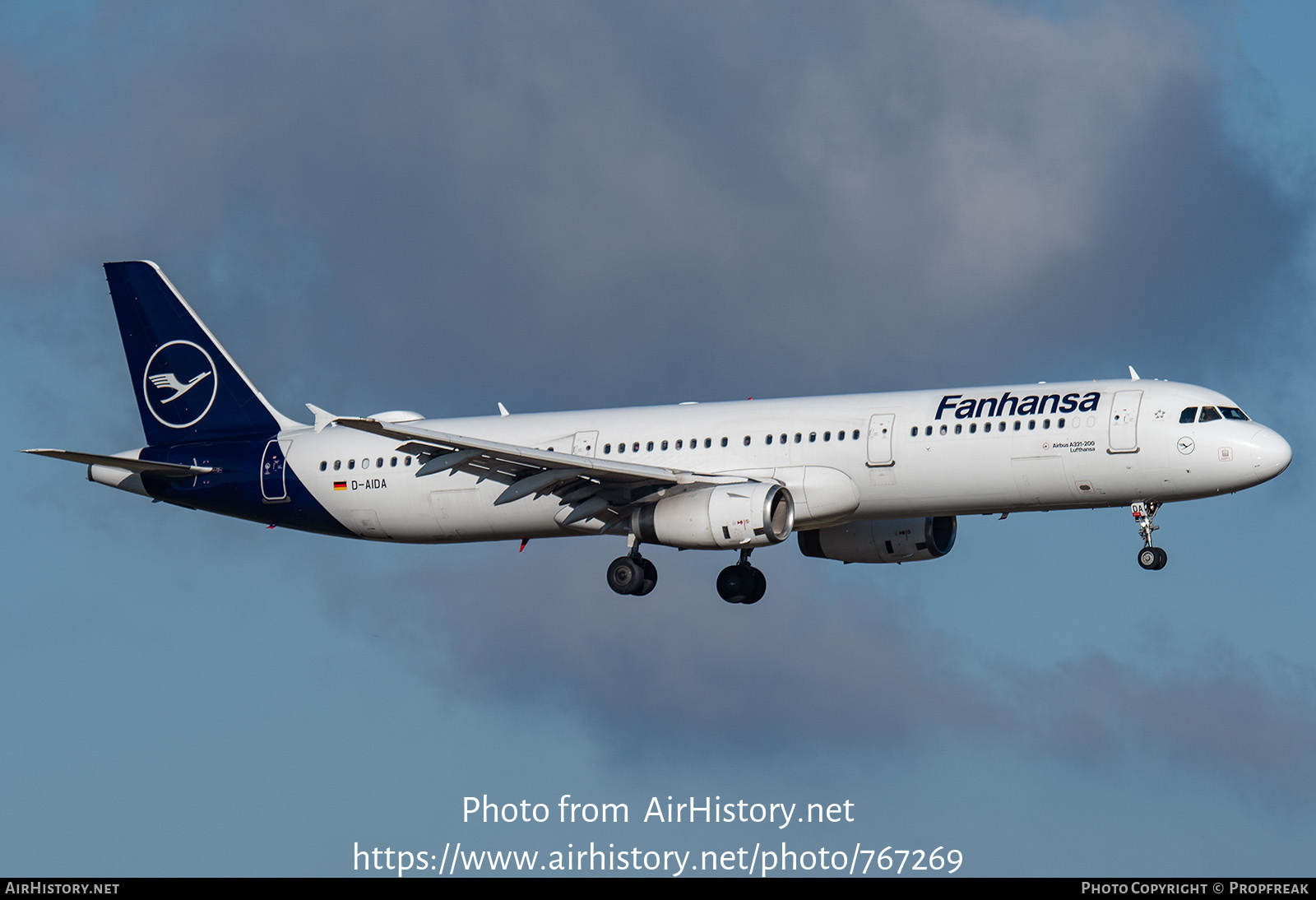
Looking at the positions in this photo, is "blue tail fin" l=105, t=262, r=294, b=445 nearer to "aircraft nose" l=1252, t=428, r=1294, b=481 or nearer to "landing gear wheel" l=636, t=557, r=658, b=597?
"landing gear wheel" l=636, t=557, r=658, b=597

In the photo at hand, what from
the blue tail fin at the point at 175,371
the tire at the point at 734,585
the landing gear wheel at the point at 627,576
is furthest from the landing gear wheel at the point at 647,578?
the blue tail fin at the point at 175,371

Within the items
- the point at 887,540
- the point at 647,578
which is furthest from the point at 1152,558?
the point at 647,578

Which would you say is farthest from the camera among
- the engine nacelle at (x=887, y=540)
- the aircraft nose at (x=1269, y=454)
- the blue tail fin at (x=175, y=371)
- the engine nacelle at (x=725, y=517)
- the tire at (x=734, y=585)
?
the blue tail fin at (x=175, y=371)

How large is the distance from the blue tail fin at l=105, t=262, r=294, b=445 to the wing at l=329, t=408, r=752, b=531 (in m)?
8.19

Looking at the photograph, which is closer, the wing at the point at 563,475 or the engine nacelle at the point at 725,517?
the wing at the point at 563,475

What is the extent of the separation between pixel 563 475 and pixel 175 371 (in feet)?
54.2

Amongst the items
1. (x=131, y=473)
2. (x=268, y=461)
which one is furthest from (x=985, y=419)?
(x=131, y=473)

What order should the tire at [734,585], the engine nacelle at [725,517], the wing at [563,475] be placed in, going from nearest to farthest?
the wing at [563,475]
the engine nacelle at [725,517]
the tire at [734,585]

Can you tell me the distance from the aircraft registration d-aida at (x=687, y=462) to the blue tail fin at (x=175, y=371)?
0.06m

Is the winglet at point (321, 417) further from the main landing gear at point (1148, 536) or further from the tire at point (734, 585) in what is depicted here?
the main landing gear at point (1148, 536)

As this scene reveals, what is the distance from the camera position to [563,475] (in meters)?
54.2

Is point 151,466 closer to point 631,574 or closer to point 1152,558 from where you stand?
point 631,574

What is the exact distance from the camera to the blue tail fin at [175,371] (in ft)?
205

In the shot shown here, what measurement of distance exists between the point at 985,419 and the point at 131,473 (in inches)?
1084
